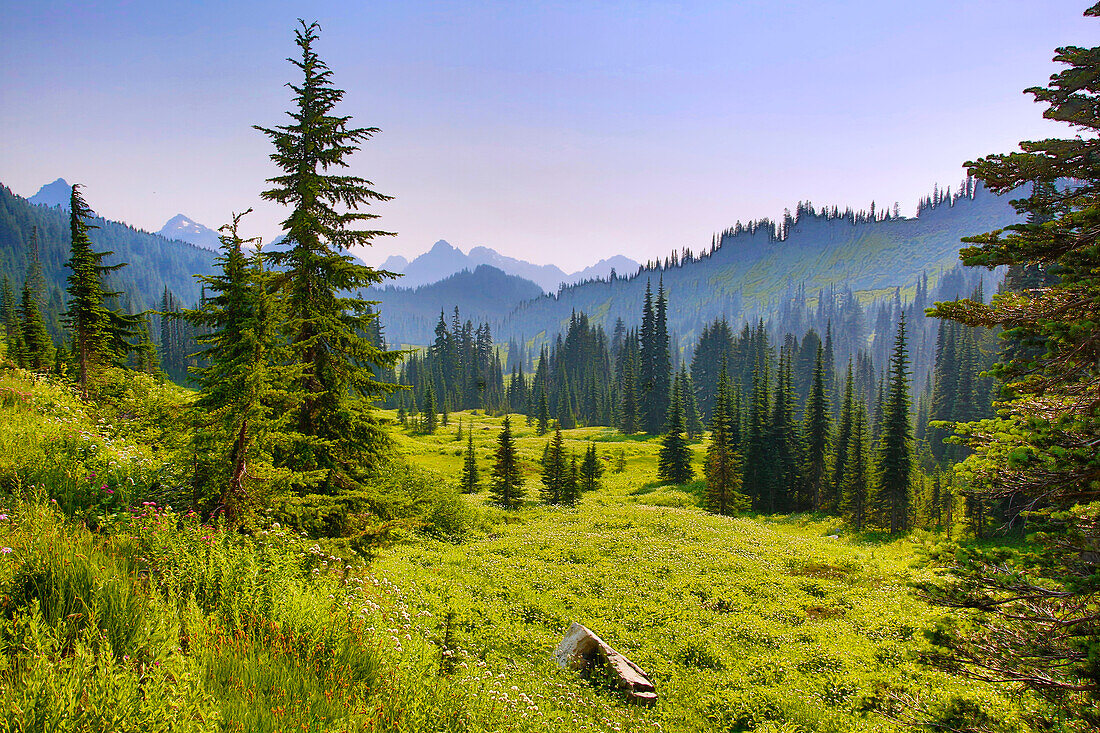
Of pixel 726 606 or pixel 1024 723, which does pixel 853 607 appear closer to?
pixel 726 606

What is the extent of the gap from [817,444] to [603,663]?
147 feet

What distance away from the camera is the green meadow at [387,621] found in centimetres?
438

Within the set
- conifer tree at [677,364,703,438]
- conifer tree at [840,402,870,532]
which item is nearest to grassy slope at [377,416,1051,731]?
conifer tree at [840,402,870,532]

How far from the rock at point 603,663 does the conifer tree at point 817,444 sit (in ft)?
143

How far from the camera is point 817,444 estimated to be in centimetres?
4784

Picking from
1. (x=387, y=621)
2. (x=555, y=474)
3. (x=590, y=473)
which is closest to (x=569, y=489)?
(x=555, y=474)

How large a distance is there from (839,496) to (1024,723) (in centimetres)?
4454

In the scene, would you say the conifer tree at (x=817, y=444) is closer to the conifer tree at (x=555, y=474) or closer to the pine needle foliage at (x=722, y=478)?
the pine needle foliage at (x=722, y=478)

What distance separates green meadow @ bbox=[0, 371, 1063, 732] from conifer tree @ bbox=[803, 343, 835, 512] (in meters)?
25.6

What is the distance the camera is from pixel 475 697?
22.8ft

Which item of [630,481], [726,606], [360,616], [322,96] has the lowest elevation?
[630,481]

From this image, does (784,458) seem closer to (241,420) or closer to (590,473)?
(590,473)

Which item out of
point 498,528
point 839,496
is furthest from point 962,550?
point 839,496

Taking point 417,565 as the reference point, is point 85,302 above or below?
above
